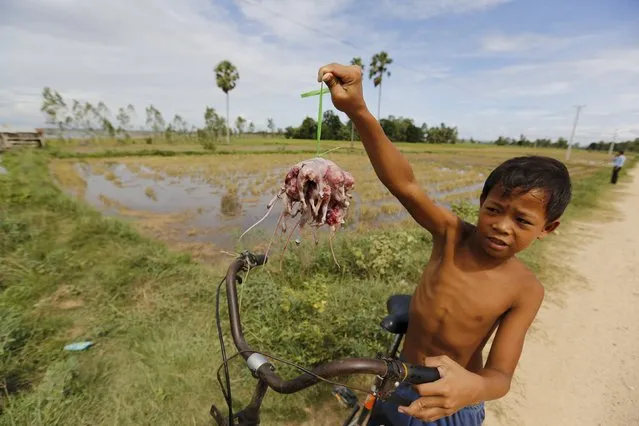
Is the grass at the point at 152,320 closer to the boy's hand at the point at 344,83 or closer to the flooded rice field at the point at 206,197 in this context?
the flooded rice field at the point at 206,197

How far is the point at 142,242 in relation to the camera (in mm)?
7625

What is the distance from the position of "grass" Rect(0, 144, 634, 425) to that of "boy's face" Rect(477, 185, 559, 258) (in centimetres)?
253

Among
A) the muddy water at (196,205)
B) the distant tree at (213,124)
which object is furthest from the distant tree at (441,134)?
the muddy water at (196,205)

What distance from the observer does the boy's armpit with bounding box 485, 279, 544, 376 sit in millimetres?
1615

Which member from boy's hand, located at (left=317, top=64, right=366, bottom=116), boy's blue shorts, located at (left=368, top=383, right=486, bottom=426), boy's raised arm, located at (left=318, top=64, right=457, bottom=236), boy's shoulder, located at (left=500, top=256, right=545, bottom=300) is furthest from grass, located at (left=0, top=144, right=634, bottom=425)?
boy's hand, located at (left=317, top=64, right=366, bottom=116)

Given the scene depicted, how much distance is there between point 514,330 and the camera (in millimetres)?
1717

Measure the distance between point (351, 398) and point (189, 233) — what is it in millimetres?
8427

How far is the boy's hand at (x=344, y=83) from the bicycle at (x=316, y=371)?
1.02 m

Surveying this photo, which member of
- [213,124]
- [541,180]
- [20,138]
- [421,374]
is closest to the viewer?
[421,374]

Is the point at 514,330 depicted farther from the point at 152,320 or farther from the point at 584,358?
the point at 152,320

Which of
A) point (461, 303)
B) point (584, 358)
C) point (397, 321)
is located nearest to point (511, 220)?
point (461, 303)

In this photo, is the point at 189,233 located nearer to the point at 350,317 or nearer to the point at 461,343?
the point at 350,317

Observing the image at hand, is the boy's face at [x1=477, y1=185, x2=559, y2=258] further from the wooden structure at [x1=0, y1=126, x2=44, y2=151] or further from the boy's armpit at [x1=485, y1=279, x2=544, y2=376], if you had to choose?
the wooden structure at [x1=0, y1=126, x2=44, y2=151]

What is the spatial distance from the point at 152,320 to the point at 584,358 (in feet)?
19.9
